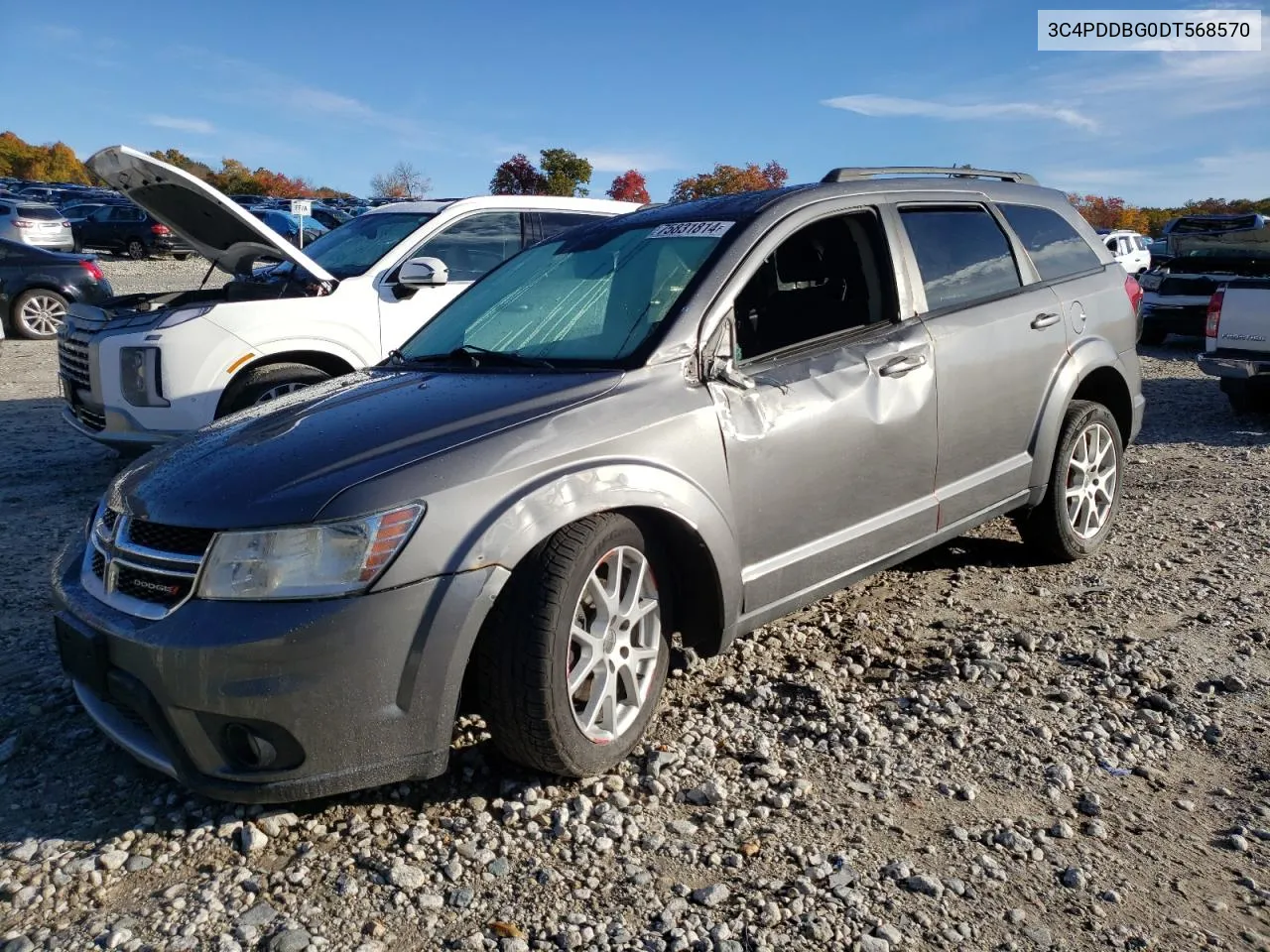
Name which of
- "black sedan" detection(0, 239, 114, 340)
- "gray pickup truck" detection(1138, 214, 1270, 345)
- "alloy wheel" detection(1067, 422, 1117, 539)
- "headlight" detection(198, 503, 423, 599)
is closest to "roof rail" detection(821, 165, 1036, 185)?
"alloy wheel" detection(1067, 422, 1117, 539)

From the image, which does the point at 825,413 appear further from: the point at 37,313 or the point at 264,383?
the point at 37,313

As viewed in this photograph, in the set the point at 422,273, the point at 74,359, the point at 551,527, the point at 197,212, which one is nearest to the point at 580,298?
the point at 551,527

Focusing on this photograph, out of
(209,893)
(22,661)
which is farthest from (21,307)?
(209,893)

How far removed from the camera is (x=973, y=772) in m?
3.18

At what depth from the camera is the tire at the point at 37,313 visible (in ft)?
46.9

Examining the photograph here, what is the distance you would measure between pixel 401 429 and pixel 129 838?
1.33 meters

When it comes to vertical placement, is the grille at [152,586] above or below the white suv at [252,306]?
below

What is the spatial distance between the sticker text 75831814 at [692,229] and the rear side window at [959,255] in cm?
92

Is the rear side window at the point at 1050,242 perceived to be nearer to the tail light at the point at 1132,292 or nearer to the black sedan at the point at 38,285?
the tail light at the point at 1132,292

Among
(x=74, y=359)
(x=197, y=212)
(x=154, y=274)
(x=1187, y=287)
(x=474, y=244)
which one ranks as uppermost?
(x=154, y=274)

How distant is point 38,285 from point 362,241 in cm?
924

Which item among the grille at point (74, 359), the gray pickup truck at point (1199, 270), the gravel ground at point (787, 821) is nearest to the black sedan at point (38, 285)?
the grille at point (74, 359)

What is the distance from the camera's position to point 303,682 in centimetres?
262

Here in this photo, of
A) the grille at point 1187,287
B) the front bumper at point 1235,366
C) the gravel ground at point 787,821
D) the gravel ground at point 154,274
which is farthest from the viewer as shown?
the gravel ground at point 154,274
